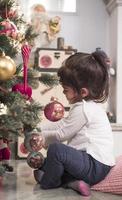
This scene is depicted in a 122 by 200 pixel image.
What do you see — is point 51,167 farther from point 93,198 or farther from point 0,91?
point 0,91

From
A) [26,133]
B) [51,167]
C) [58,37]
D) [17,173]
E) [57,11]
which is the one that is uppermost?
[57,11]

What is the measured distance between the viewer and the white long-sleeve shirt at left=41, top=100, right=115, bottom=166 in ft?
4.05

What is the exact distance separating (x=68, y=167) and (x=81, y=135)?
0.13 m

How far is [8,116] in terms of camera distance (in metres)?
0.99

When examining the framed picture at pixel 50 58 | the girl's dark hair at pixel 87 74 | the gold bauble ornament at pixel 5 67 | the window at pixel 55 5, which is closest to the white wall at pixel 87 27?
the window at pixel 55 5

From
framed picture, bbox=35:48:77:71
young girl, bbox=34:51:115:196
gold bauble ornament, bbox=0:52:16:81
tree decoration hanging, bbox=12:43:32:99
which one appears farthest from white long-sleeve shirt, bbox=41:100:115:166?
framed picture, bbox=35:48:77:71

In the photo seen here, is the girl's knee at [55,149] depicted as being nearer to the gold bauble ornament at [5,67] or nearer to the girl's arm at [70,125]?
the girl's arm at [70,125]

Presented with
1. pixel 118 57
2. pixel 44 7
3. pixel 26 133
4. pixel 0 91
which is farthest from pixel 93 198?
pixel 44 7

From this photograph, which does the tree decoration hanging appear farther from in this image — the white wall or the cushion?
the white wall

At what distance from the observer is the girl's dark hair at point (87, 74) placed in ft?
4.28

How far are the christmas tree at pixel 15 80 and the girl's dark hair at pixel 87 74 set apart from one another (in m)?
0.12

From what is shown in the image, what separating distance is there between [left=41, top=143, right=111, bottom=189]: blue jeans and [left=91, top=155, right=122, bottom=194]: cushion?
0.6 inches

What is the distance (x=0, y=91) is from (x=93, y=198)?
45 centimetres

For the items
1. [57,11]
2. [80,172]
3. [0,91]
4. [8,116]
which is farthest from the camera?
[57,11]
